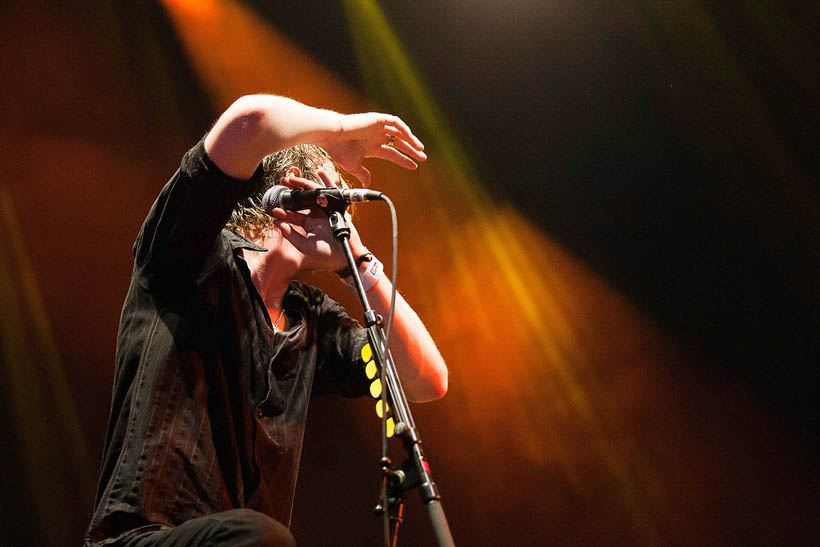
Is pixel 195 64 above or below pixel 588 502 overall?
above

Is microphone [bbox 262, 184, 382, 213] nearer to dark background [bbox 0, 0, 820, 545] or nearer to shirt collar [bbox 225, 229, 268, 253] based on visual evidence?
shirt collar [bbox 225, 229, 268, 253]

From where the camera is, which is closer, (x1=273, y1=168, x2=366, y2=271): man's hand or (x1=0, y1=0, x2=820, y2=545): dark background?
(x1=273, y1=168, x2=366, y2=271): man's hand

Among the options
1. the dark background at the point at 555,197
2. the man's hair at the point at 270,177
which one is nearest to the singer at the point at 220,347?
the man's hair at the point at 270,177

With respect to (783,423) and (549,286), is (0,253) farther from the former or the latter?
(783,423)

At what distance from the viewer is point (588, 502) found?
2.80m

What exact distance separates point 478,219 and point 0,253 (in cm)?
199

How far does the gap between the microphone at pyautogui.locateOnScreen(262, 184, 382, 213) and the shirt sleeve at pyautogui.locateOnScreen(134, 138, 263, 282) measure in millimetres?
70

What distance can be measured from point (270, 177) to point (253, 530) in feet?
3.68

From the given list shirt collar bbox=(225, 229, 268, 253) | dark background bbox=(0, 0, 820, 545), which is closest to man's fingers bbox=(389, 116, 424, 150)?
shirt collar bbox=(225, 229, 268, 253)

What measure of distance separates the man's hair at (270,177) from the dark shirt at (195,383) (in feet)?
0.88

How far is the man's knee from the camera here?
1045 millimetres

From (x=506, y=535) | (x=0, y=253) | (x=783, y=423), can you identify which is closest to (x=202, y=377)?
(x=0, y=253)

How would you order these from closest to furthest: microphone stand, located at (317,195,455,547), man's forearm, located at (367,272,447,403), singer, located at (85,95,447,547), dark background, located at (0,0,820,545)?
microphone stand, located at (317,195,455,547) < singer, located at (85,95,447,547) < man's forearm, located at (367,272,447,403) < dark background, located at (0,0,820,545)

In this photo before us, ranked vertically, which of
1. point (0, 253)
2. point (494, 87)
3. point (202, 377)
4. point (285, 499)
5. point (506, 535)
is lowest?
point (506, 535)
